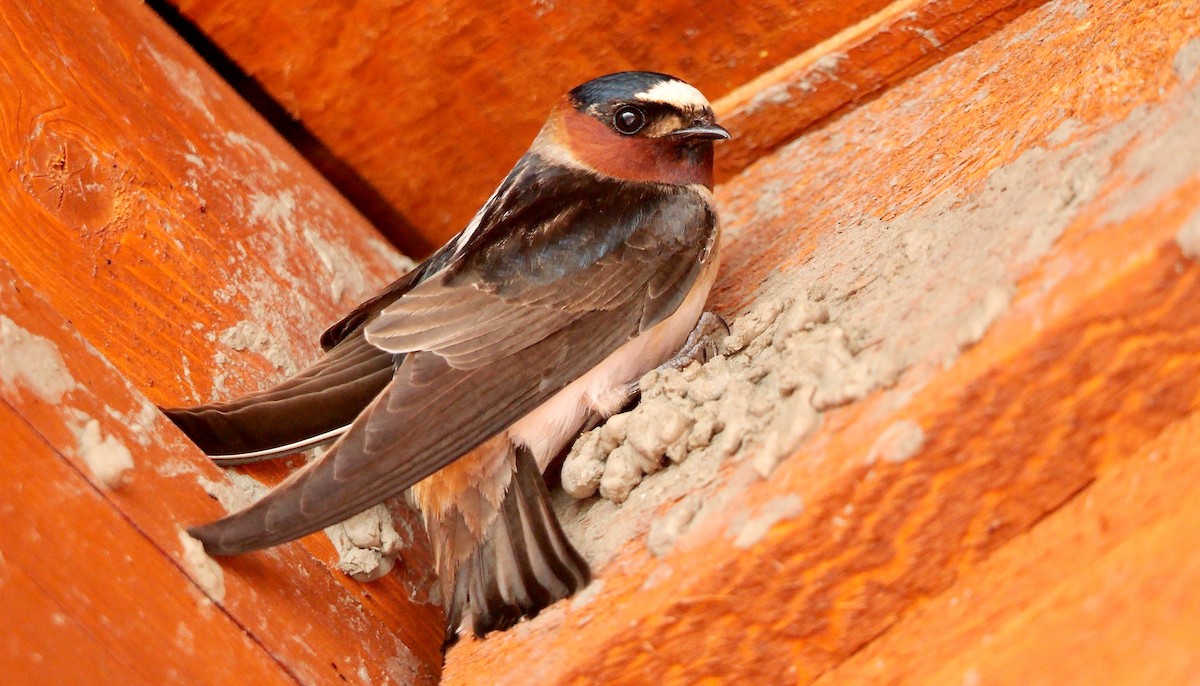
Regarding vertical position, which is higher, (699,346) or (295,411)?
(295,411)

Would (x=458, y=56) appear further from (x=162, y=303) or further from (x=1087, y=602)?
(x=1087, y=602)

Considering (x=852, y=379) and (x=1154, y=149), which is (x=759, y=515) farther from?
(x=1154, y=149)

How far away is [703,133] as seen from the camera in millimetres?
2098

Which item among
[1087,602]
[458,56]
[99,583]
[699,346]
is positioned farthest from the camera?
[458,56]

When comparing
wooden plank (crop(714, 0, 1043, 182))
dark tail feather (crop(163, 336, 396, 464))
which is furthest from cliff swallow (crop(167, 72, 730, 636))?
wooden plank (crop(714, 0, 1043, 182))

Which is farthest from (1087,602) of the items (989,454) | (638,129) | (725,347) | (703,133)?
(638,129)

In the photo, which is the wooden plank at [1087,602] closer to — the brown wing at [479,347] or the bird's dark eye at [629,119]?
the brown wing at [479,347]

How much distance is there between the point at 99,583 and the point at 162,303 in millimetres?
598

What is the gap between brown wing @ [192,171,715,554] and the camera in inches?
55.2

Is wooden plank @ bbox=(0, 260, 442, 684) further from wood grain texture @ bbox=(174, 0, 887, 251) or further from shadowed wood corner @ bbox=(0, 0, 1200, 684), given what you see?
wood grain texture @ bbox=(174, 0, 887, 251)

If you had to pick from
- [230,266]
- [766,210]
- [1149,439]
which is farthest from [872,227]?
[230,266]

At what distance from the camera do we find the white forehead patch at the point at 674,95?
212cm

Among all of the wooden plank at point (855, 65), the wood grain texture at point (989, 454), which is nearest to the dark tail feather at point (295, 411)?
the wood grain texture at point (989, 454)

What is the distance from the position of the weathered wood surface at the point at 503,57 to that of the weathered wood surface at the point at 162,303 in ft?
0.37
